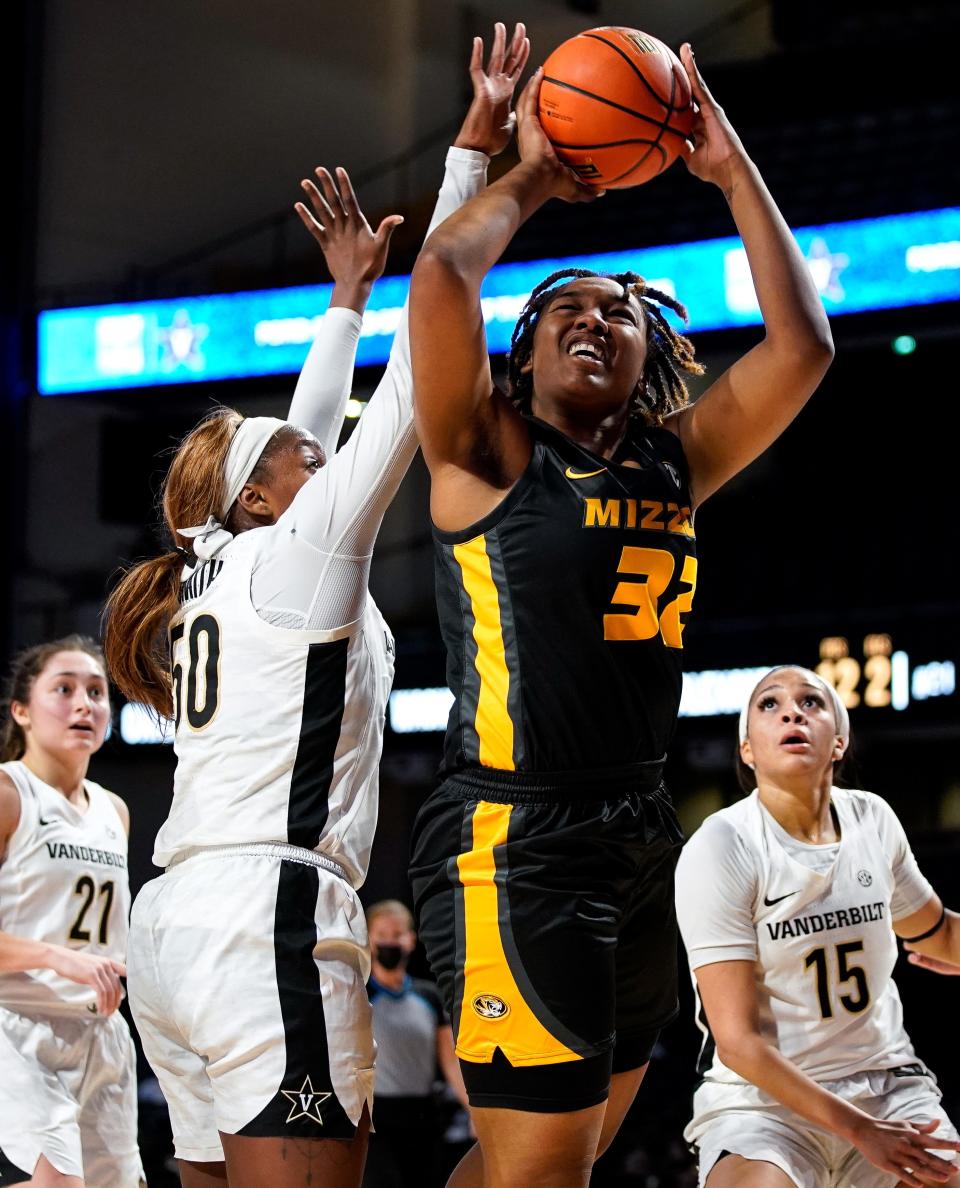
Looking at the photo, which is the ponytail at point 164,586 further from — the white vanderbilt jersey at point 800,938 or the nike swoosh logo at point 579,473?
the white vanderbilt jersey at point 800,938

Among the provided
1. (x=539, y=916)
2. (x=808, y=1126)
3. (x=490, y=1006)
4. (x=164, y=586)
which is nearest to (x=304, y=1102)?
(x=490, y=1006)

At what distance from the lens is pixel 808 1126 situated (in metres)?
3.40

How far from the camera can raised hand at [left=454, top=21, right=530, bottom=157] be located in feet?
8.83

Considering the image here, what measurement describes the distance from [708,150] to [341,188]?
0.97 meters

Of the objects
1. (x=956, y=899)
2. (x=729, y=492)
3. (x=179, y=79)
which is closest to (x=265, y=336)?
(x=179, y=79)

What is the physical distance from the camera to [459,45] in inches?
488

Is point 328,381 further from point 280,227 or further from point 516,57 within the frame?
point 280,227

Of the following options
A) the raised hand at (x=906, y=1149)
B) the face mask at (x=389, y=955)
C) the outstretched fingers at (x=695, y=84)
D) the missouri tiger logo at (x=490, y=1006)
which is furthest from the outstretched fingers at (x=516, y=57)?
the face mask at (x=389, y=955)

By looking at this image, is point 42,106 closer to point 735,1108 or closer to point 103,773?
point 103,773

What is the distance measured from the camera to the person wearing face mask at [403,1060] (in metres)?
6.88

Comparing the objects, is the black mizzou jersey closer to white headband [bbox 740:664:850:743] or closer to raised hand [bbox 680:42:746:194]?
raised hand [bbox 680:42:746:194]

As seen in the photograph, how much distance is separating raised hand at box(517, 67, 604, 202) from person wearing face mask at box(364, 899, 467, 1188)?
486 cm

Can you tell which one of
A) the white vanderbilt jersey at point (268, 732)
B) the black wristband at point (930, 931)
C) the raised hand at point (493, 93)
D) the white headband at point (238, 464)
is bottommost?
the black wristband at point (930, 931)

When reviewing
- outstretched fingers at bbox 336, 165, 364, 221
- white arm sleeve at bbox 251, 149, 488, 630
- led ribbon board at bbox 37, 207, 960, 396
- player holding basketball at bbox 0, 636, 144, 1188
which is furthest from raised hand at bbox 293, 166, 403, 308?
led ribbon board at bbox 37, 207, 960, 396
